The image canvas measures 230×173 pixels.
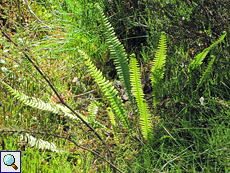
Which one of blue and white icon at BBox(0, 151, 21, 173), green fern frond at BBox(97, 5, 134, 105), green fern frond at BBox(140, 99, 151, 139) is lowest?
blue and white icon at BBox(0, 151, 21, 173)

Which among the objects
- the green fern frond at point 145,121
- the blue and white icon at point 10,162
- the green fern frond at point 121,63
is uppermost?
the green fern frond at point 121,63

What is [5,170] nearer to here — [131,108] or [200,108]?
[131,108]

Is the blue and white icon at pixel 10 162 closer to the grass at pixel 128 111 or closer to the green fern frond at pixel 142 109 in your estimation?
the grass at pixel 128 111

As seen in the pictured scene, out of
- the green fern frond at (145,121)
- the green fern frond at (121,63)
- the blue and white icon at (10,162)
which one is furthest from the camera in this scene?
the green fern frond at (121,63)

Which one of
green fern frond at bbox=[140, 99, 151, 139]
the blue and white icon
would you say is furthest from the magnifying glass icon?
green fern frond at bbox=[140, 99, 151, 139]

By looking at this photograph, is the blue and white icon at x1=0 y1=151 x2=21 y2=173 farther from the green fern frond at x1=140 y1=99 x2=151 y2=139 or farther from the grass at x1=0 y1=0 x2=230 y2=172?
the green fern frond at x1=140 y1=99 x2=151 y2=139

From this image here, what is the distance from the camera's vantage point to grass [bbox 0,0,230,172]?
62.6 inches

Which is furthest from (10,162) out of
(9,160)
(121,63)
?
(121,63)

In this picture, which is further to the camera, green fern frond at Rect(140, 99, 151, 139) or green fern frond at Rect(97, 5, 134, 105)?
green fern frond at Rect(97, 5, 134, 105)

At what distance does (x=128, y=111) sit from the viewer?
210cm

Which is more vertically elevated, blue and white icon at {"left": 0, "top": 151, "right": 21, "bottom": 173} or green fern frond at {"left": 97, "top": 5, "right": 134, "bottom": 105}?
green fern frond at {"left": 97, "top": 5, "right": 134, "bottom": 105}

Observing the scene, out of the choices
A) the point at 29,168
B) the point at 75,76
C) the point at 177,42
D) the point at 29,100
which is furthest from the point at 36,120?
the point at 177,42

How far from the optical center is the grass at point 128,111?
159cm

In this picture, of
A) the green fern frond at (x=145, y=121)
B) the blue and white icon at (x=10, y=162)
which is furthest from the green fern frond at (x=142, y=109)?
the blue and white icon at (x=10, y=162)
